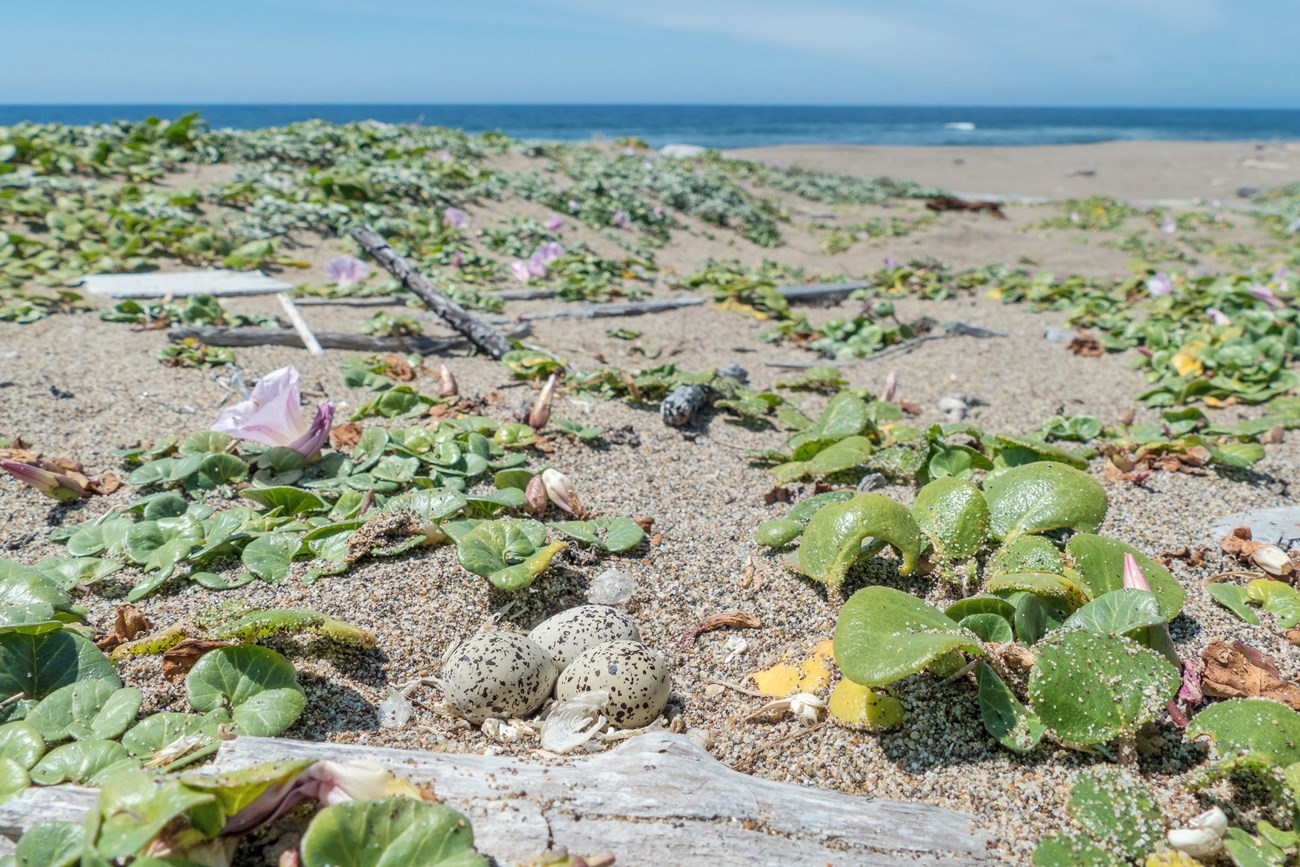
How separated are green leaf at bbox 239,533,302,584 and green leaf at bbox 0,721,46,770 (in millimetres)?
719

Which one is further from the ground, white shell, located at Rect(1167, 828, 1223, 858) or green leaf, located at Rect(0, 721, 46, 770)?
green leaf, located at Rect(0, 721, 46, 770)

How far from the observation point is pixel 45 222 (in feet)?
21.8

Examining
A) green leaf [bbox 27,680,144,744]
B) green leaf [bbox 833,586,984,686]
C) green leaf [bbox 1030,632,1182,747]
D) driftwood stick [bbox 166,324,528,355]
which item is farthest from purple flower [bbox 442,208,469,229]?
green leaf [bbox 1030,632,1182,747]

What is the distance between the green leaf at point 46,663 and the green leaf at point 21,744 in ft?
0.58

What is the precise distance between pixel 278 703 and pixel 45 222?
6.88m

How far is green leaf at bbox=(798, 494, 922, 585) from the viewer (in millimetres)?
2070

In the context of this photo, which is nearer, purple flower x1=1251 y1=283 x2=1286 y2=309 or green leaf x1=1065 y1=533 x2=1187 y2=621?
green leaf x1=1065 y1=533 x2=1187 y2=621

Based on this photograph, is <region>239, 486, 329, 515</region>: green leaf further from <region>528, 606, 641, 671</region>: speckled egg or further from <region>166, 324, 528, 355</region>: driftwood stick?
<region>166, 324, 528, 355</region>: driftwood stick

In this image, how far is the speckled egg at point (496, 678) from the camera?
178 cm

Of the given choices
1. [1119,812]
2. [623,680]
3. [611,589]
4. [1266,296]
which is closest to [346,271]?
[611,589]

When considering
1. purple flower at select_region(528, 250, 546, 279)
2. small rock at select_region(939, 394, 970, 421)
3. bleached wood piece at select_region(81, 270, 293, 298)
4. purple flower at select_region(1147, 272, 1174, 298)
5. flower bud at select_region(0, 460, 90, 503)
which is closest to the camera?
flower bud at select_region(0, 460, 90, 503)

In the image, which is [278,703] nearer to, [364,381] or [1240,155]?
[364,381]

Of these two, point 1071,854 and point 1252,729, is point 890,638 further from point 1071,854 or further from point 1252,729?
point 1252,729

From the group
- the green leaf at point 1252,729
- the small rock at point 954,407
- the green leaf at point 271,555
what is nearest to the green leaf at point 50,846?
the green leaf at point 271,555
